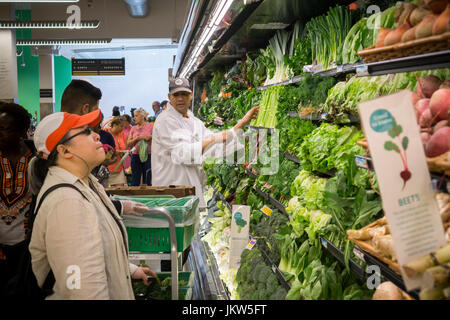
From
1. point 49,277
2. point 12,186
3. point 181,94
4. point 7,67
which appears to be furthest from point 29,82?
point 49,277

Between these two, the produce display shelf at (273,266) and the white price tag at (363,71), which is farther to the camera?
the produce display shelf at (273,266)

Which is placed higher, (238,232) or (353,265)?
(353,265)

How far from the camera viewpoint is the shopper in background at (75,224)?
1.90 meters

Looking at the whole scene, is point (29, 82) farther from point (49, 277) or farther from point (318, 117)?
point (49, 277)

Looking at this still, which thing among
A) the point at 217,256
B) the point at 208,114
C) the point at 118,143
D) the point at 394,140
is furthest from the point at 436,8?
the point at 118,143

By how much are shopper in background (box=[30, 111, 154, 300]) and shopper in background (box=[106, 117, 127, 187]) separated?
5.22m

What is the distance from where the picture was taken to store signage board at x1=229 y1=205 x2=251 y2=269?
3980 mm

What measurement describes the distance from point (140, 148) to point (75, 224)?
751cm

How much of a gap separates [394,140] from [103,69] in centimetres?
1579

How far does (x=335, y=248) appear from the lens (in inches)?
95.8

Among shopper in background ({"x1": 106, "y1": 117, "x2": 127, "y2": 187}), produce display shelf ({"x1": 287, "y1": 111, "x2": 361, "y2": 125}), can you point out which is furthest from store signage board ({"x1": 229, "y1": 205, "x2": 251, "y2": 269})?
shopper in background ({"x1": 106, "y1": 117, "x2": 127, "y2": 187})

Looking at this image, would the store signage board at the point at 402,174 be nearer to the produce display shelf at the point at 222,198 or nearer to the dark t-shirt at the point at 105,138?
the produce display shelf at the point at 222,198

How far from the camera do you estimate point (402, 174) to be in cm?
133

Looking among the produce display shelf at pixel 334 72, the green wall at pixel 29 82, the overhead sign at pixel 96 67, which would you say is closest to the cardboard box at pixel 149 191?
the produce display shelf at pixel 334 72
